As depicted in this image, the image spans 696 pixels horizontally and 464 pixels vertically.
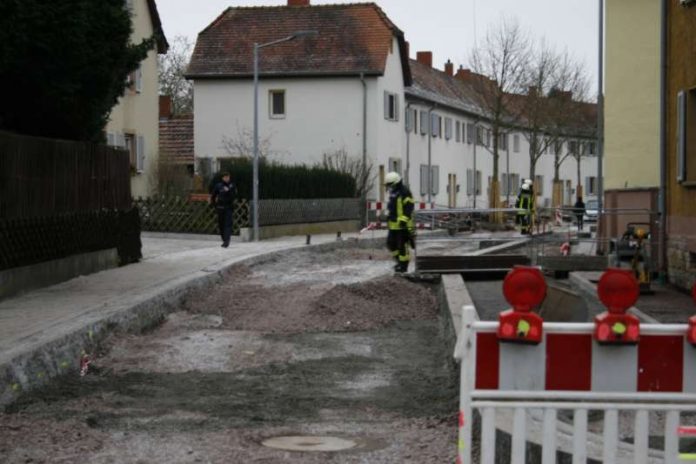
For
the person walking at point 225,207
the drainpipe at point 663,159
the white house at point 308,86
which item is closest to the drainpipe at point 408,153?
the white house at point 308,86

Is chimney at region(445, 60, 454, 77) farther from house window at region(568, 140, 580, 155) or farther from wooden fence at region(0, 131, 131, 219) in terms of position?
wooden fence at region(0, 131, 131, 219)


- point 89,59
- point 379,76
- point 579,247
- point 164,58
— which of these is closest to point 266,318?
point 89,59

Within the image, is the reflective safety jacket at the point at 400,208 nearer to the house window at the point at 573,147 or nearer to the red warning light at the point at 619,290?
the red warning light at the point at 619,290

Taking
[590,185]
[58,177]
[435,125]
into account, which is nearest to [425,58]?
[435,125]

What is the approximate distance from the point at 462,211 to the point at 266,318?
7909 millimetres

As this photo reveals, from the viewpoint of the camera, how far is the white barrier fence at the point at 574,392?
464 cm

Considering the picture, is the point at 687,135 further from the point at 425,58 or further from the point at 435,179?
the point at 425,58

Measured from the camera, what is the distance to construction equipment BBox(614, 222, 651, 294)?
16.7 metres

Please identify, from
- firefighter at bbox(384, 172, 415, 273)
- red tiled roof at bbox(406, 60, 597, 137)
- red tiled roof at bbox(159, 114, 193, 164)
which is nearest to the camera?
firefighter at bbox(384, 172, 415, 273)

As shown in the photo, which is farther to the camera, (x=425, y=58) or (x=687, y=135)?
(x=425, y=58)

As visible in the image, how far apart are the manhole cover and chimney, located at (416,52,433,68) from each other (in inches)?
2518

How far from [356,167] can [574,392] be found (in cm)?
4358

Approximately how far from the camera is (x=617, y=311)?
4652 millimetres

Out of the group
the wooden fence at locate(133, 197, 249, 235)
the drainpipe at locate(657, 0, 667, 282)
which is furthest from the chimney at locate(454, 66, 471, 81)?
the drainpipe at locate(657, 0, 667, 282)
